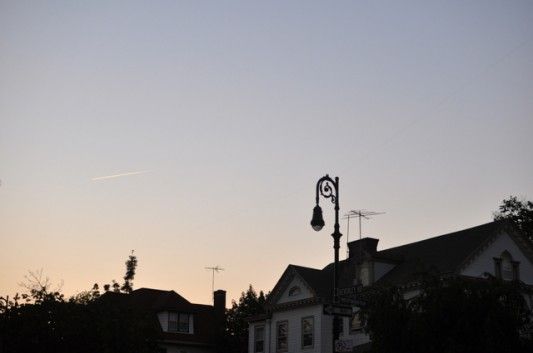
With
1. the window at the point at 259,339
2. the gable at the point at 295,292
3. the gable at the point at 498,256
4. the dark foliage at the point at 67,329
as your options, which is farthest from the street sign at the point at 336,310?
the window at the point at 259,339

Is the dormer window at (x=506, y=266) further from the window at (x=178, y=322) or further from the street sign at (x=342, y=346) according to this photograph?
the window at (x=178, y=322)

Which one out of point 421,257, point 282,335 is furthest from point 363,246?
point 282,335

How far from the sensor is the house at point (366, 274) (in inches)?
1629

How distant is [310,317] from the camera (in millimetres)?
45938

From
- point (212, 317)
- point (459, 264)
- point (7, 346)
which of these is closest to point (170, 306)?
point (212, 317)

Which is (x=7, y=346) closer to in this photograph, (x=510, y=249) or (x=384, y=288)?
(x=384, y=288)

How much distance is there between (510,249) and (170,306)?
24288 mm

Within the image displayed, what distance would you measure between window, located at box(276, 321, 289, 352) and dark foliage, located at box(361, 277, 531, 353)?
24.8 metres

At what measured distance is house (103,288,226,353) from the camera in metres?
55.4

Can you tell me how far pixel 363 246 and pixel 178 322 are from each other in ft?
53.8

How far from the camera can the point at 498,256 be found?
42.2 meters

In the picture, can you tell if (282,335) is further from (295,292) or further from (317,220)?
(317,220)

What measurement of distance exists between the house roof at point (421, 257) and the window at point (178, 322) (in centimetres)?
1047

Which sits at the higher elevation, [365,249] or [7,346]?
[365,249]
